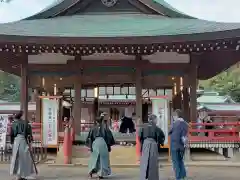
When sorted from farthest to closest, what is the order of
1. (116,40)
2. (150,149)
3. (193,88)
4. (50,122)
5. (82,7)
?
(82,7) → (193,88) → (116,40) → (50,122) → (150,149)

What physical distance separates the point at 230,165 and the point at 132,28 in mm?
5582

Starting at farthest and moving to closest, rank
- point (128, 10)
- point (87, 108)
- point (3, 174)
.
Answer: point (87, 108)
point (128, 10)
point (3, 174)

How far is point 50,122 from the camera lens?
45.8 feet

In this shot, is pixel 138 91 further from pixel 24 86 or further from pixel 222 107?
pixel 222 107

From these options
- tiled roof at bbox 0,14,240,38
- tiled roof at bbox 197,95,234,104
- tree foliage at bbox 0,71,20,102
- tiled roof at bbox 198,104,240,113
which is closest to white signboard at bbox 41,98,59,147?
tiled roof at bbox 0,14,240,38

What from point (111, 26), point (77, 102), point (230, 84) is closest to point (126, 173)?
point (77, 102)

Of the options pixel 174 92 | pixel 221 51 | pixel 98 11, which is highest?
pixel 98 11

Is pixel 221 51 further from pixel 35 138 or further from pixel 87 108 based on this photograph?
pixel 87 108

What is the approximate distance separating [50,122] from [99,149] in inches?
155

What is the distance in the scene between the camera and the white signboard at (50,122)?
13891mm

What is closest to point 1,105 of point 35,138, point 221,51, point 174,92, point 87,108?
point 87,108

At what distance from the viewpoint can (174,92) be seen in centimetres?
2141

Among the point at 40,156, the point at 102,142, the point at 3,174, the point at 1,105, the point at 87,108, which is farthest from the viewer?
the point at 1,105

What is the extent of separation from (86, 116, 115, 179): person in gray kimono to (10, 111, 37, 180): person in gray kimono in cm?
143
